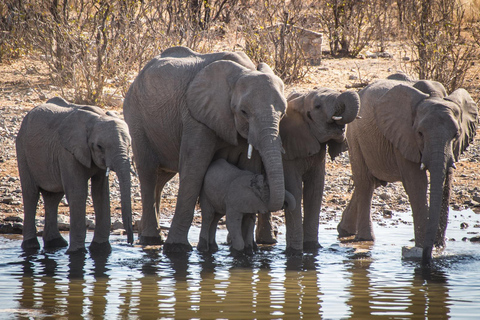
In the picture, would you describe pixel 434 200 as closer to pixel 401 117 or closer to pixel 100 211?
pixel 401 117

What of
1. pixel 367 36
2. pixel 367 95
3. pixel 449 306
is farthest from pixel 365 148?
pixel 367 36

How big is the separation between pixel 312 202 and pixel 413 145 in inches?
47.0

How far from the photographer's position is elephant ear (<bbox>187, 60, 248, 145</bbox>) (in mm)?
7680

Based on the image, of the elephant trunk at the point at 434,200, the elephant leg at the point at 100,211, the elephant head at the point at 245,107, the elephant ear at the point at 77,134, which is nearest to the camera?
the elephant trunk at the point at 434,200

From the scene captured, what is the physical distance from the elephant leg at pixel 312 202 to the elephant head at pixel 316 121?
287 millimetres

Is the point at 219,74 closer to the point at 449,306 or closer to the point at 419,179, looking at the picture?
the point at 419,179

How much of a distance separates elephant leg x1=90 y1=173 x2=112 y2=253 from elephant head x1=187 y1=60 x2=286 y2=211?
3.83 ft

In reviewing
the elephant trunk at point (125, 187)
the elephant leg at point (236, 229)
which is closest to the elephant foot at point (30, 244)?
the elephant trunk at point (125, 187)

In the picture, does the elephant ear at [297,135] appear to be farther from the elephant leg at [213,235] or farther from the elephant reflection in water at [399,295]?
the elephant reflection in water at [399,295]

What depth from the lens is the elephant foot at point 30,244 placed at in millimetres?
8234

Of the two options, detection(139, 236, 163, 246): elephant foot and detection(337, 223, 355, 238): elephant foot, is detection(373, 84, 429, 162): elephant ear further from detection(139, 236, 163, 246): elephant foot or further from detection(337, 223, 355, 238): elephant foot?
detection(139, 236, 163, 246): elephant foot

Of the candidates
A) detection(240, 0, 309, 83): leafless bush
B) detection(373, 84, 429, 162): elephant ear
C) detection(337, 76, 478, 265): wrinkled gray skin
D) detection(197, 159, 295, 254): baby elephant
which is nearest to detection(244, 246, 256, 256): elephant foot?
detection(197, 159, 295, 254): baby elephant

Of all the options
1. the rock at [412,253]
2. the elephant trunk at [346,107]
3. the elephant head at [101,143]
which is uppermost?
the elephant trunk at [346,107]

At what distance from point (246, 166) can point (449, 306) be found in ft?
8.98
